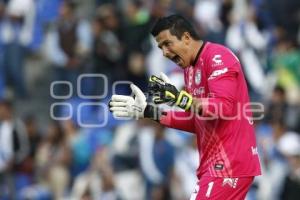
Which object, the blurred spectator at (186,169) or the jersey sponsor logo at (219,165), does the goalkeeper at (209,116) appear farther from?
the blurred spectator at (186,169)

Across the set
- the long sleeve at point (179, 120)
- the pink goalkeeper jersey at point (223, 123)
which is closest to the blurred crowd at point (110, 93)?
the long sleeve at point (179, 120)

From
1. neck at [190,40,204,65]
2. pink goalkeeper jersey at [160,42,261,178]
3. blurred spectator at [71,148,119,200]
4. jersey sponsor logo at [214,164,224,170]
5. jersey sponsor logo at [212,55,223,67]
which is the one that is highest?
neck at [190,40,204,65]

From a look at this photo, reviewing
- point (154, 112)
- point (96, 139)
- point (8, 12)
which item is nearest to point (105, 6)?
point (8, 12)

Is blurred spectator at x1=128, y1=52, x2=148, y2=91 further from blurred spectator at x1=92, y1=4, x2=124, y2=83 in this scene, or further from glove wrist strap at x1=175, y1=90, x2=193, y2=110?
glove wrist strap at x1=175, y1=90, x2=193, y2=110

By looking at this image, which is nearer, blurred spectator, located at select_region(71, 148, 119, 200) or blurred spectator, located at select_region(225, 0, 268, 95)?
blurred spectator, located at select_region(71, 148, 119, 200)

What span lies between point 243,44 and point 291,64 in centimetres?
88

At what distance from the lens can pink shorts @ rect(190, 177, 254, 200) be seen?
824 cm

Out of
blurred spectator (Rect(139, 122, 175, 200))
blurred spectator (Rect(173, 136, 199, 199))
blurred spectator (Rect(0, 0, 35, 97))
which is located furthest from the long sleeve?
blurred spectator (Rect(0, 0, 35, 97))

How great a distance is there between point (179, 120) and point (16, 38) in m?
7.45

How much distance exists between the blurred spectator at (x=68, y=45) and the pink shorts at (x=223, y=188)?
740cm

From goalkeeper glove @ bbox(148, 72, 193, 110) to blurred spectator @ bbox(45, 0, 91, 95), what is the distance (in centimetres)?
742

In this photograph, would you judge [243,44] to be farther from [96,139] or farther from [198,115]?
[198,115]

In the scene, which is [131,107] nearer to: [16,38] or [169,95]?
[169,95]

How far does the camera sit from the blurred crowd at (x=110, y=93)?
13.9 meters
